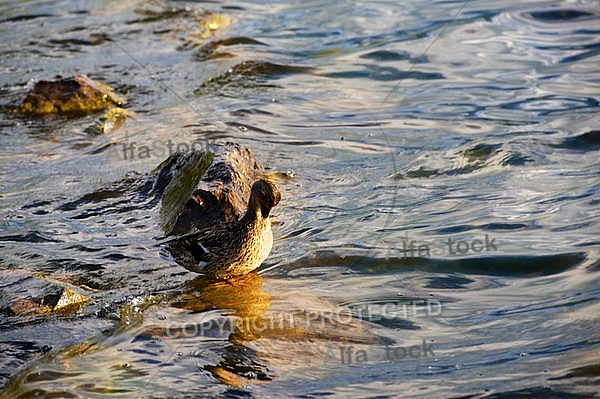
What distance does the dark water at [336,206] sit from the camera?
18.5 feet

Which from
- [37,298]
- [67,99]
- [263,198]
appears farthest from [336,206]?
[67,99]

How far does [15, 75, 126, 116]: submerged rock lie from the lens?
37.0 feet

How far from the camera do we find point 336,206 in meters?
8.39

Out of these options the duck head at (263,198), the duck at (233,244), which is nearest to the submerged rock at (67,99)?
the duck at (233,244)

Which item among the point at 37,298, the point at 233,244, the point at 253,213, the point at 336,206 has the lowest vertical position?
the point at 336,206

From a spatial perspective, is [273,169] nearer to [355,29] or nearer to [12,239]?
[12,239]

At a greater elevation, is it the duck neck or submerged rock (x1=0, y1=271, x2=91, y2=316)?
the duck neck

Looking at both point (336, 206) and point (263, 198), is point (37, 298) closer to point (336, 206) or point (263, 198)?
point (263, 198)

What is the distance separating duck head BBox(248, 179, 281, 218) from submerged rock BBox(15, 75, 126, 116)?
510 centimetres

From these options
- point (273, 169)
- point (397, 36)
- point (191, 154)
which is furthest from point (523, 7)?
point (191, 154)

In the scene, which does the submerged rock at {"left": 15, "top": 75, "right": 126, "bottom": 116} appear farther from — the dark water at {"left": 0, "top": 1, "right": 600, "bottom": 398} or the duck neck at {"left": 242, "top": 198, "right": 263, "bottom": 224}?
the duck neck at {"left": 242, "top": 198, "right": 263, "bottom": 224}

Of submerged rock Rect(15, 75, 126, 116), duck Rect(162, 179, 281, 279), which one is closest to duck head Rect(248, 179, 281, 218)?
duck Rect(162, 179, 281, 279)

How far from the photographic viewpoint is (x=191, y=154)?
8.40 m

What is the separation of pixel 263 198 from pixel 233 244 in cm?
42
